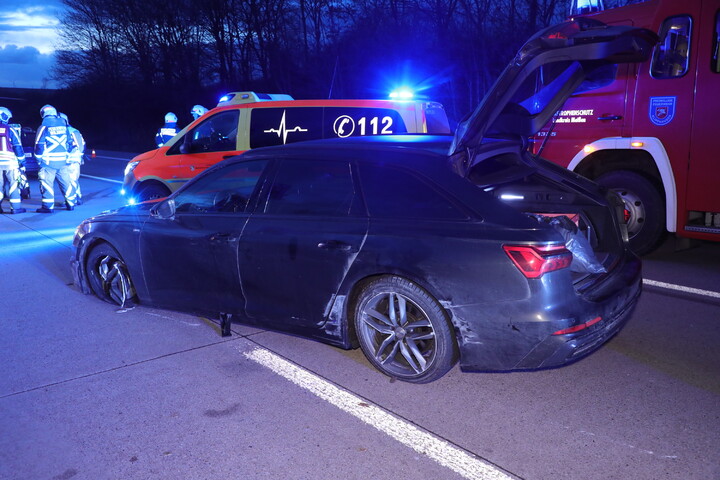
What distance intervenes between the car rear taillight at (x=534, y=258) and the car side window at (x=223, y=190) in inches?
76.4

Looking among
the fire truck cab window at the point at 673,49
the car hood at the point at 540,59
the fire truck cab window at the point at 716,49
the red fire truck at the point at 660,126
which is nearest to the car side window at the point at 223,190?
the car hood at the point at 540,59

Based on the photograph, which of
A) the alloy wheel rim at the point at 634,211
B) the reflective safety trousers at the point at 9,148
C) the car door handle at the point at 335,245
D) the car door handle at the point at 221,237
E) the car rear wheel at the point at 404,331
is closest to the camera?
the car rear wheel at the point at 404,331

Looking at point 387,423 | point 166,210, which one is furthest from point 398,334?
point 166,210

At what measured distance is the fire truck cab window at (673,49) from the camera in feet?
A: 19.7

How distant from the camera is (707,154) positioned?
5.86 metres

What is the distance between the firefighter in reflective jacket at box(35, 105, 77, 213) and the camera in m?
10.8

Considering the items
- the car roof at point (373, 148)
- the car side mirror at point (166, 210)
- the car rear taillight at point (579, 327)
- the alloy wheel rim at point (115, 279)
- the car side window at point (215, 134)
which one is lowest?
the alloy wheel rim at point (115, 279)

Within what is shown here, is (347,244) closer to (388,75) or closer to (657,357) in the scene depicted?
(657,357)

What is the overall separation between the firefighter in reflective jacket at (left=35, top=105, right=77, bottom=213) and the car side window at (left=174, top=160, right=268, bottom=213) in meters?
7.46

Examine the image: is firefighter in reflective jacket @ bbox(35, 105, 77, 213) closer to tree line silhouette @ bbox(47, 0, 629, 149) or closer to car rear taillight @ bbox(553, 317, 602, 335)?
tree line silhouette @ bbox(47, 0, 629, 149)

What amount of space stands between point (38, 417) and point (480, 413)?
2.46 metres

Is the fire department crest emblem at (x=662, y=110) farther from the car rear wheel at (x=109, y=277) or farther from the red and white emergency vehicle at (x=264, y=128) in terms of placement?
the car rear wheel at (x=109, y=277)

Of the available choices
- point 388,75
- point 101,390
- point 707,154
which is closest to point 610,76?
point 707,154

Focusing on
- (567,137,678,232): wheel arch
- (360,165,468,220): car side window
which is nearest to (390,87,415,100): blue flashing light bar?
(567,137,678,232): wheel arch
